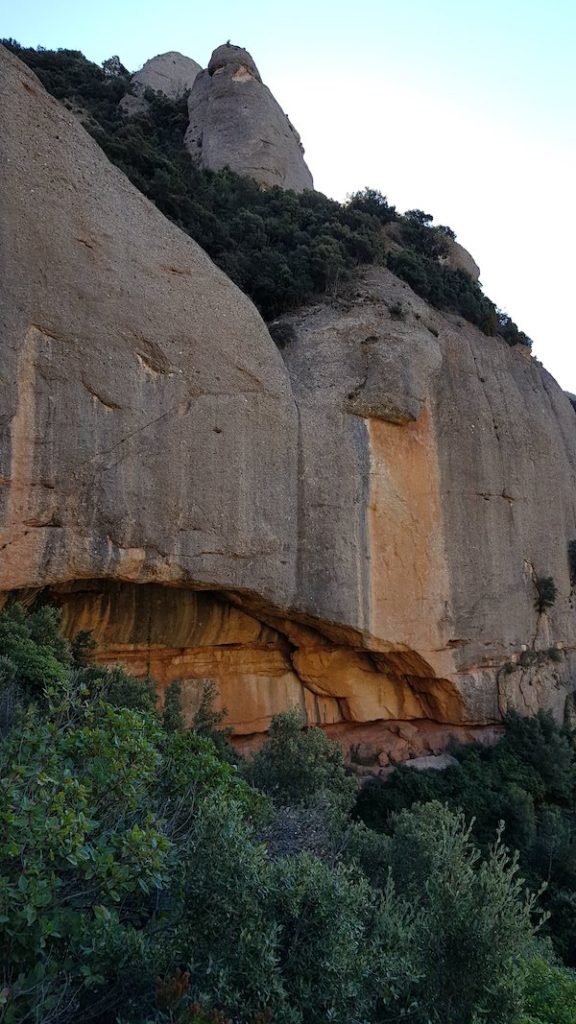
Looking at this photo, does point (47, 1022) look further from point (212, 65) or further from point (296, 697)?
point (212, 65)

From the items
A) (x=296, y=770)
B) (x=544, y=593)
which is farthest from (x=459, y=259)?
(x=296, y=770)

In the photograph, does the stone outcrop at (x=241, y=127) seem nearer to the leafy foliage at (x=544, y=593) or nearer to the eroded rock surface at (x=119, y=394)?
the eroded rock surface at (x=119, y=394)

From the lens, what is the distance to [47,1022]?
4211 millimetres

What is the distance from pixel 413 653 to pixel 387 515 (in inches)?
121

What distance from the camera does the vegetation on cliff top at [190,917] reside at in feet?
14.8

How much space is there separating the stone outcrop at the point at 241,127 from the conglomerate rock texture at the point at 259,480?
1087 cm

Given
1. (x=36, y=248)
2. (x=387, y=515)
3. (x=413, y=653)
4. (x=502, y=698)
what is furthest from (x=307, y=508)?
(x=502, y=698)

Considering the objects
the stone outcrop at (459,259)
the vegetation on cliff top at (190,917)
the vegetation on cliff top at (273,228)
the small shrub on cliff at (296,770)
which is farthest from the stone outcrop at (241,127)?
the vegetation on cliff top at (190,917)

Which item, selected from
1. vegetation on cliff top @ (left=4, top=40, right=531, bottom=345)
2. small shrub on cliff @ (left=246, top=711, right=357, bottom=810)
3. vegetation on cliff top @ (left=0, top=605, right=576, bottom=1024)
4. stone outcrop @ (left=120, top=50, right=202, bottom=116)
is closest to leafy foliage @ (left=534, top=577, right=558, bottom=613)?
vegetation on cliff top @ (left=4, top=40, right=531, bottom=345)

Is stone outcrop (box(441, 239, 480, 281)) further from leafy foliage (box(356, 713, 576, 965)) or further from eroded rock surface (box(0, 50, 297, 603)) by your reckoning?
leafy foliage (box(356, 713, 576, 965))

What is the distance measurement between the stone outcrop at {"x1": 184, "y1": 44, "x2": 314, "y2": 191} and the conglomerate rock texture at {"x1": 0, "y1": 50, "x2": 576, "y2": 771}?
10.9 m

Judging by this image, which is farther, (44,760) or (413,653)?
(413,653)

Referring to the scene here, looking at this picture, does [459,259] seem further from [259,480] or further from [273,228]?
[259,480]

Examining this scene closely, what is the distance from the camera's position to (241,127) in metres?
26.0
